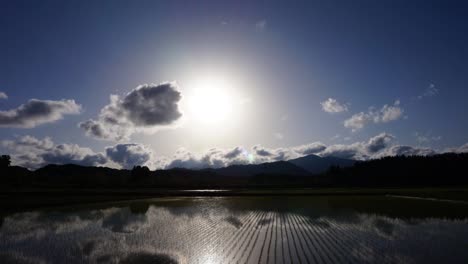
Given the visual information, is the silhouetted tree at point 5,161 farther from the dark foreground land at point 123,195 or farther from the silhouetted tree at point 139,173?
the dark foreground land at point 123,195

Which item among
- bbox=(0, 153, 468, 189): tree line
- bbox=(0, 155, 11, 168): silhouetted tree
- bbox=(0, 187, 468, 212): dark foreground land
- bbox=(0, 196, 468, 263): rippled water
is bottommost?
bbox=(0, 196, 468, 263): rippled water

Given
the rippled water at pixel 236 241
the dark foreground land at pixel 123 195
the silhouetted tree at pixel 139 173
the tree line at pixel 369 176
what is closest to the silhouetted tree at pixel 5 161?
the tree line at pixel 369 176

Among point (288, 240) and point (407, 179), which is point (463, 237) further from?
point (407, 179)

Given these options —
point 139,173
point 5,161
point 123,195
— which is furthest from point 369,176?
point 5,161

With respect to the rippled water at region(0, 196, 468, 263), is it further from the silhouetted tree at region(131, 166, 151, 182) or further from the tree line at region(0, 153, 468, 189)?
the silhouetted tree at region(131, 166, 151, 182)

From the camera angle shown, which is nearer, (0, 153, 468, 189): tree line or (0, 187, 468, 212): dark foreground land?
(0, 187, 468, 212): dark foreground land

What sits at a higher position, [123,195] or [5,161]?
[5,161]

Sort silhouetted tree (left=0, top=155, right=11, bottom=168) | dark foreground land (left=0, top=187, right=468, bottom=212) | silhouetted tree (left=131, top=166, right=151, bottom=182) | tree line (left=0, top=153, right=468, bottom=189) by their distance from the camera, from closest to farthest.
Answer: dark foreground land (left=0, top=187, right=468, bottom=212) → tree line (left=0, top=153, right=468, bottom=189) → silhouetted tree (left=0, top=155, right=11, bottom=168) → silhouetted tree (left=131, top=166, right=151, bottom=182)

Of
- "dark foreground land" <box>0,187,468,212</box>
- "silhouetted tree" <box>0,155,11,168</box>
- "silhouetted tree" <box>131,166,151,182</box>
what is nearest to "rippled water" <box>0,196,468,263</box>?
"dark foreground land" <box>0,187,468,212</box>

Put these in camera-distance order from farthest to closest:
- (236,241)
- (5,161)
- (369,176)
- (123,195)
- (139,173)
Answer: (139,173), (369,176), (5,161), (123,195), (236,241)

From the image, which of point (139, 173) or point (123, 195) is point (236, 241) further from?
point (139, 173)

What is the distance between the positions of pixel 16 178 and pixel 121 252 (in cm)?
10797

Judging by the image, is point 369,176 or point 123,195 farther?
point 369,176

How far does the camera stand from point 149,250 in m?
14.8
